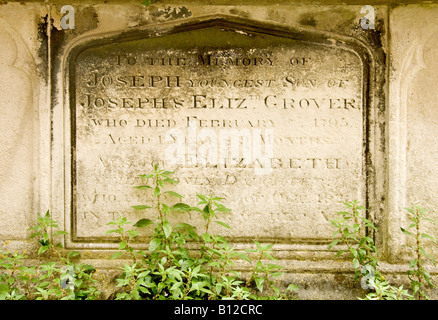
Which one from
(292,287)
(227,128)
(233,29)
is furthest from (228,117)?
(292,287)

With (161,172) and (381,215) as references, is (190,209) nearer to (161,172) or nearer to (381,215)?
(161,172)

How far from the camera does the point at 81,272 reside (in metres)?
2.33

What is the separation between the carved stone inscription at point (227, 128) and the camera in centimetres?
254

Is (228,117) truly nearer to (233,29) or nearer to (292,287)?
(233,29)

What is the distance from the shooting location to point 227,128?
8.44ft

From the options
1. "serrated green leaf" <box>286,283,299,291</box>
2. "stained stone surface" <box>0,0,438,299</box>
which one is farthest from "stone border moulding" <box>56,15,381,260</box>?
"serrated green leaf" <box>286,283,299,291</box>

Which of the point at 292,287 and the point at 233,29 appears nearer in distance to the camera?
the point at 292,287

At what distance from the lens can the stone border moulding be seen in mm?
2520

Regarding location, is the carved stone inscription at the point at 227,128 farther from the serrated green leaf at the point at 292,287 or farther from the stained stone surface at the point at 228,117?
the serrated green leaf at the point at 292,287

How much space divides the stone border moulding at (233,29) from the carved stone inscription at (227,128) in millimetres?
43

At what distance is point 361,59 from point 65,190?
253 centimetres

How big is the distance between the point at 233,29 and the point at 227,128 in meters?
0.77

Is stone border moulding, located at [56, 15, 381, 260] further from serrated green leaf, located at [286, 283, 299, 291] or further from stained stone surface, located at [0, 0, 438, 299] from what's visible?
serrated green leaf, located at [286, 283, 299, 291]
